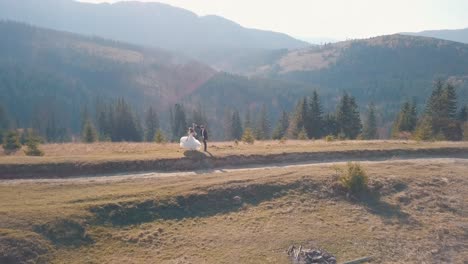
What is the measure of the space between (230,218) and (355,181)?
356 inches

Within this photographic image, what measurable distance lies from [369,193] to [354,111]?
46.1 metres

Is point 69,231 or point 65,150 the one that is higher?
point 65,150

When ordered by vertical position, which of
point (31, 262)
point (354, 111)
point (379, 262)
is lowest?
point (379, 262)

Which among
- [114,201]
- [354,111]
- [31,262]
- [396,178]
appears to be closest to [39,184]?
→ [114,201]

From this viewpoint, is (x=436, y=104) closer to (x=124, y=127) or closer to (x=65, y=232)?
(x=65, y=232)

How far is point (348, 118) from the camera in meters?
67.5

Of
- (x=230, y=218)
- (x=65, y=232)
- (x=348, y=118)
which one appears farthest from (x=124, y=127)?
(x=65, y=232)

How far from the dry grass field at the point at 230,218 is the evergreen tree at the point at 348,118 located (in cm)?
4076

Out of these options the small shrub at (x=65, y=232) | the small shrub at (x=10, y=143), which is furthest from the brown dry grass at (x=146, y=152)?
the small shrub at (x=65, y=232)

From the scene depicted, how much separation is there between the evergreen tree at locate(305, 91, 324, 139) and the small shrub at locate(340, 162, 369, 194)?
145 feet

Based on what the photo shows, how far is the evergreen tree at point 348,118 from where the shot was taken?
6731cm

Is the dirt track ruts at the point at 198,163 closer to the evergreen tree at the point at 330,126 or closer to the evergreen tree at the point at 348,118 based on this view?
the evergreen tree at the point at 348,118

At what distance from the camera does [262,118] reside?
9738 centimetres

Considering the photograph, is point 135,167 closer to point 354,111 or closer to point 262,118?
point 354,111
